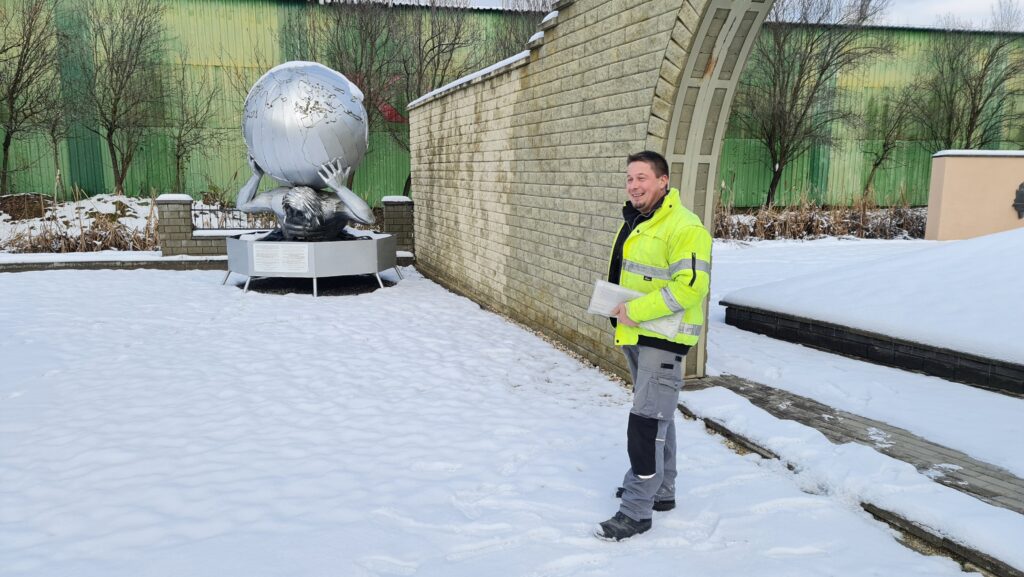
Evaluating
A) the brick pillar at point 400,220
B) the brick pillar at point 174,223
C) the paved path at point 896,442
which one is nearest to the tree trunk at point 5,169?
the brick pillar at point 174,223

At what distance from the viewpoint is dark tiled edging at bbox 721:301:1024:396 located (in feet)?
17.2

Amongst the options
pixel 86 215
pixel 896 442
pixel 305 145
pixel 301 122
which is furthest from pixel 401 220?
pixel 896 442

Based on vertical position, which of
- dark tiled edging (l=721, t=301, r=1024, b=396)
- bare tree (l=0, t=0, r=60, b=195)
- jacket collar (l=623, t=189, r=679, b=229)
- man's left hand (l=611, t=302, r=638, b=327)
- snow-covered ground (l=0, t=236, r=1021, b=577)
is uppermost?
bare tree (l=0, t=0, r=60, b=195)

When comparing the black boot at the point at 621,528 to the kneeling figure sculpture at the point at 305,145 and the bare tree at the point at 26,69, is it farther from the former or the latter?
the bare tree at the point at 26,69

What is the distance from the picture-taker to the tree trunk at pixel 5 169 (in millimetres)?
17297

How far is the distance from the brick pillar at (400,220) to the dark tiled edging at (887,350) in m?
7.65

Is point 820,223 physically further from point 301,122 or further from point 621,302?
point 621,302

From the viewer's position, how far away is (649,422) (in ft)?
9.82

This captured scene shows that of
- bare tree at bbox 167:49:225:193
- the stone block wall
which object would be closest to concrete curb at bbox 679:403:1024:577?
the stone block wall

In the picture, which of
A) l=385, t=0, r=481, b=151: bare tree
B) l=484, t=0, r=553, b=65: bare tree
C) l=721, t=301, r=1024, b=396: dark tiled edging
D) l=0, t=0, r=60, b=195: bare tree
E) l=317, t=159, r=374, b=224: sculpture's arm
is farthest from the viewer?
Result: l=484, t=0, r=553, b=65: bare tree

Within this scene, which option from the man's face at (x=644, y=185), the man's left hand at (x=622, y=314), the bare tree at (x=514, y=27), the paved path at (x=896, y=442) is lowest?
the paved path at (x=896, y=442)

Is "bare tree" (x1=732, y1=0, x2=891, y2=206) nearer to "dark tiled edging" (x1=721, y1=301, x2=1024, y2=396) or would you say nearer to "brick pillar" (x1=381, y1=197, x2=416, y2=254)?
Answer: "brick pillar" (x1=381, y1=197, x2=416, y2=254)

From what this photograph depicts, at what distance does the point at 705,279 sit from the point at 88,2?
857 inches

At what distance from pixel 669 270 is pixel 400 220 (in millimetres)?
11233
